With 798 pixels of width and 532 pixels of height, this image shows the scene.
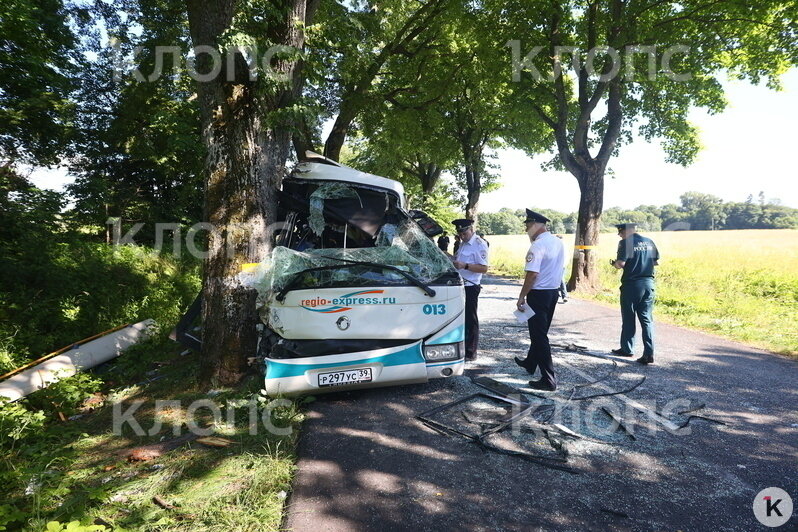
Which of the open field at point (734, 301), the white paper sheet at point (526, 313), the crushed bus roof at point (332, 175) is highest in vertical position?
the crushed bus roof at point (332, 175)

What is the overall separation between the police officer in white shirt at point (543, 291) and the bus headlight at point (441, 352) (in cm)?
92

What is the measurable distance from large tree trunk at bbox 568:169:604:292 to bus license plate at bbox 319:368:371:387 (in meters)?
9.95

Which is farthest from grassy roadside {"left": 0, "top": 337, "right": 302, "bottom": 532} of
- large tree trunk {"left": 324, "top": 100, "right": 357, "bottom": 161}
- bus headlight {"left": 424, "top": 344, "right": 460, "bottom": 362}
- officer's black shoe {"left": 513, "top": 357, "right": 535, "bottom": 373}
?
large tree trunk {"left": 324, "top": 100, "right": 357, "bottom": 161}

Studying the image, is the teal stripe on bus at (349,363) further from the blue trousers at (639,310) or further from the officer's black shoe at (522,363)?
the blue trousers at (639,310)

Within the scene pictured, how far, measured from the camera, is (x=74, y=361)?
18.3 feet

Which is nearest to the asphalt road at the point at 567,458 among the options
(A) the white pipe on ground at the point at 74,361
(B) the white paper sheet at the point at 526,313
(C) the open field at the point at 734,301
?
(B) the white paper sheet at the point at 526,313

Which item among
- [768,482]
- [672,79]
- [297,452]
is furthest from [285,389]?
[672,79]

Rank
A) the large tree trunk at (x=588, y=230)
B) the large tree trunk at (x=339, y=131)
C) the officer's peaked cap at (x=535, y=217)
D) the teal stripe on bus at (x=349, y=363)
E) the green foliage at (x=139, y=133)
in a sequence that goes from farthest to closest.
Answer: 1. the large tree trunk at (x=588, y=230)
2. the large tree trunk at (x=339, y=131)
3. the green foliage at (x=139, y=133)
4. the officer's peaked cap at (x=535, y=217)
5. the teal stripe on bus at (x=349, y=363)

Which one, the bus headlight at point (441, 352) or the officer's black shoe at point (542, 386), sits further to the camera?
the officer's black shoe at point (542, 386)

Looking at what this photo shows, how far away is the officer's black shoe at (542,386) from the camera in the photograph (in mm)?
4484

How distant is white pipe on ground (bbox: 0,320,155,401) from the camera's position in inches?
186

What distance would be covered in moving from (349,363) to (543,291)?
230 cm

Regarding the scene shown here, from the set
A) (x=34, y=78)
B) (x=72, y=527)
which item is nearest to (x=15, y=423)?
(x=72, y=527)

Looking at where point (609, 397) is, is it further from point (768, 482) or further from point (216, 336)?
point (216, 336)
